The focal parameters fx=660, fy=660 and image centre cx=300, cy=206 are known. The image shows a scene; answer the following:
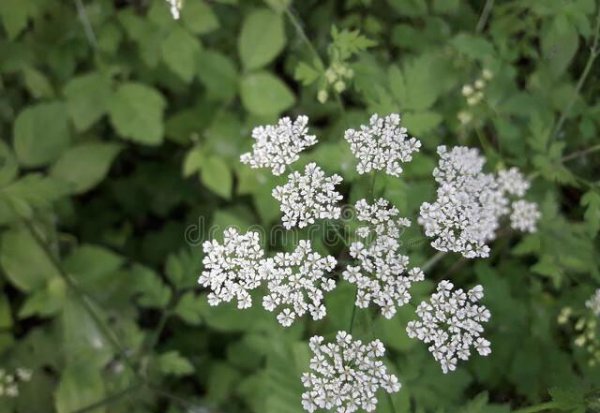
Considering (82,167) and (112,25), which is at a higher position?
(112,25)

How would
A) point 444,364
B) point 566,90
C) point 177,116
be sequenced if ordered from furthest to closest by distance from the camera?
point 177,116, point 566,90, point 444,364

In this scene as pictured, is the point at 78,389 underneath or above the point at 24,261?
underneath

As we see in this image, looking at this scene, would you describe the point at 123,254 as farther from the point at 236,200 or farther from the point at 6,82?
the point at 6,82

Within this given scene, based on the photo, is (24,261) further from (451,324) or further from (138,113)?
(451,324)

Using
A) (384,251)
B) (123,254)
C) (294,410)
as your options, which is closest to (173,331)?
(123,254)

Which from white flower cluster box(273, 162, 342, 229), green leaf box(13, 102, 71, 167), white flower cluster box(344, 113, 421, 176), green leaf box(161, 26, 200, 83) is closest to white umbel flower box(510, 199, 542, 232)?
white flower cluster box(344, 113, 421, 176)

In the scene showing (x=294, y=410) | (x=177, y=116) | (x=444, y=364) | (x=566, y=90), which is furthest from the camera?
(x=177, y=116)

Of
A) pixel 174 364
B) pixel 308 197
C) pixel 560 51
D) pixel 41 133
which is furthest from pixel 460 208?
pixel 41 133

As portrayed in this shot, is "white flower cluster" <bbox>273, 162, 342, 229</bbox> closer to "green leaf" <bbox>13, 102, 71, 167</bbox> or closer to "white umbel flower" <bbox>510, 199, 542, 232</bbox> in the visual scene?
"white umbel flower" <bbox>510, 199, 542, 232</bbox>
